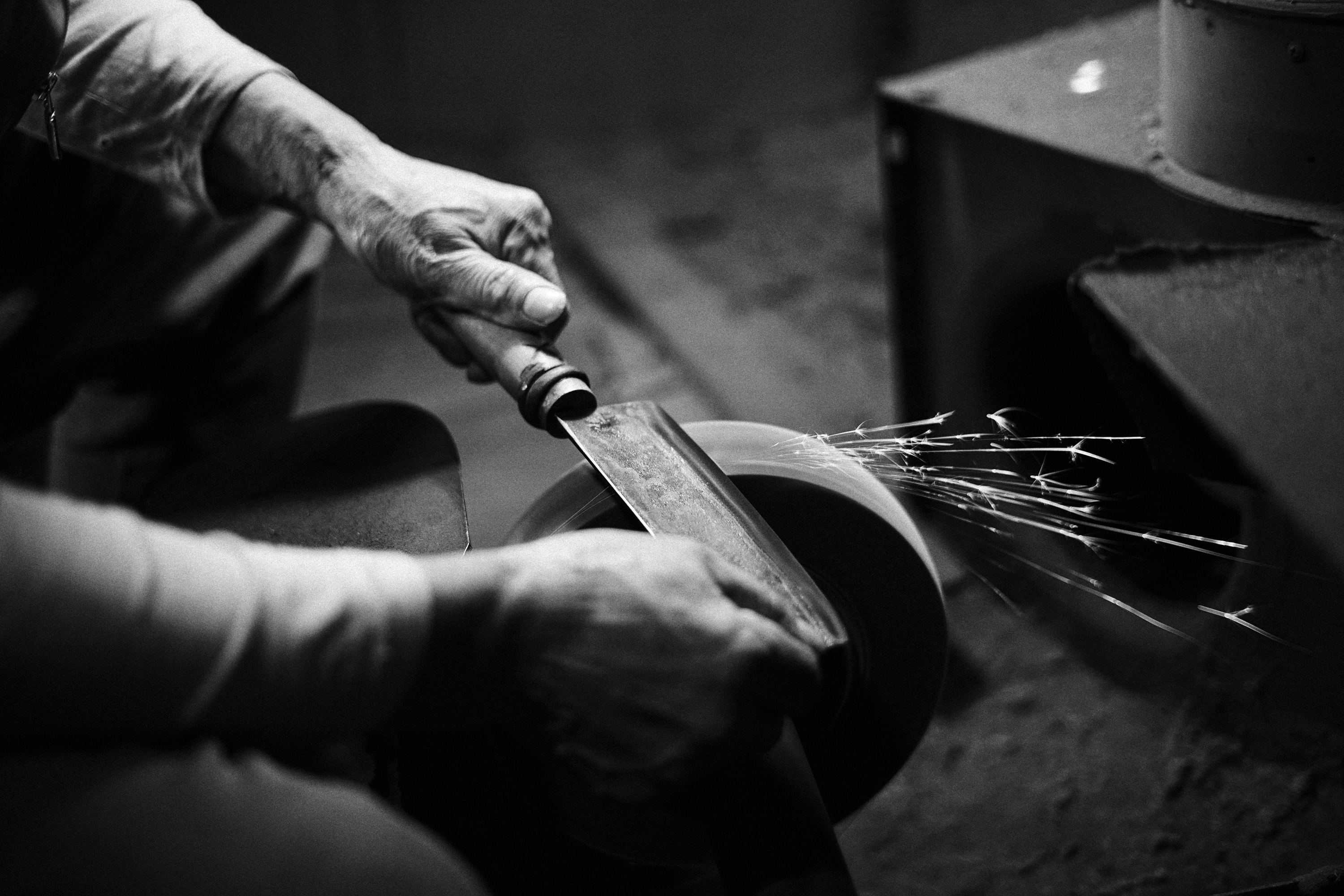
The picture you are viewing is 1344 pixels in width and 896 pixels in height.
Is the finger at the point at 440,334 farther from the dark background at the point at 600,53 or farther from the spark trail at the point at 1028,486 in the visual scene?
the dark background at the point at 600,53

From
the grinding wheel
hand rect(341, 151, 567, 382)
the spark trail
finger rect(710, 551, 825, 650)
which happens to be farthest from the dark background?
finger rect(710, 551, 825, 650)

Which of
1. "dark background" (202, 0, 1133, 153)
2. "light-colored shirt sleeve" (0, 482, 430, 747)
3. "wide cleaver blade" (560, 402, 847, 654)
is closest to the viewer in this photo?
"light-colored shirt sleeve" (0, 482, 430, 747)

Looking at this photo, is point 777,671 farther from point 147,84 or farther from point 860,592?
point 147,84

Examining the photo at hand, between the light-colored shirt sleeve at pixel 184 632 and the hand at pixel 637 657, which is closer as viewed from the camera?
the light-colored shirt sleeve at pixel 184 632

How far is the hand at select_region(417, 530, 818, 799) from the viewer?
82cm

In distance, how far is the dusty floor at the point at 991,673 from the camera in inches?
59.7

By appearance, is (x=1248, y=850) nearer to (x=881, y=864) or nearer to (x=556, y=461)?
(x=881, y=864)

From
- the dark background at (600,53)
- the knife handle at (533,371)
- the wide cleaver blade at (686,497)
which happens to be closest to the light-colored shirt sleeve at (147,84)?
the knife handle at (533,371)

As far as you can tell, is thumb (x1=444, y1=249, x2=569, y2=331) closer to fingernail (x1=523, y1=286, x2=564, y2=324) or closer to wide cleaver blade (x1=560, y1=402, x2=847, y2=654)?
fingernail (x1=523, y1=286, x2=564, y2=324)

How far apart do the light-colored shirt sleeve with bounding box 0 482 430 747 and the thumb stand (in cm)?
48

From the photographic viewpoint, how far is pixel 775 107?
4094mm

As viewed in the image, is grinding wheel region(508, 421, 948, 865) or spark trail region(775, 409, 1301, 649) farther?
spark trail region(775, 409, 1301, 649)

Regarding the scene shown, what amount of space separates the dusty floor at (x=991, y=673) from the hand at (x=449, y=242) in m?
0.93

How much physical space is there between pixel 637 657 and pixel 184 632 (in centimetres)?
31
